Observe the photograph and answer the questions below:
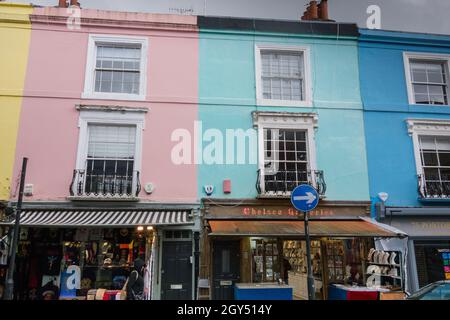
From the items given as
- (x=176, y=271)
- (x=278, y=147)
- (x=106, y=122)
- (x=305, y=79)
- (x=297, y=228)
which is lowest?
(x=176, y=271)

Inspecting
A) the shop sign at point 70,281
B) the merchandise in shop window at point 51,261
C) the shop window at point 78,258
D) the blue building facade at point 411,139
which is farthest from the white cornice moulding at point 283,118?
the merchandise in shop window at point 51,261

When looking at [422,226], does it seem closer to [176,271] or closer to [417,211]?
[417,211]

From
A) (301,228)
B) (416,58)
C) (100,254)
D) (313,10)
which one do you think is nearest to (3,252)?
(100,254)

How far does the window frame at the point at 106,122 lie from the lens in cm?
1108

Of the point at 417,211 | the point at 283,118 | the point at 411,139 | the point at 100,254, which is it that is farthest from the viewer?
the point at 411,139

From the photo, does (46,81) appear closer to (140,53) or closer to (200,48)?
(140,53)

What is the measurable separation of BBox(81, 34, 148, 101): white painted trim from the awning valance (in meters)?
5.01

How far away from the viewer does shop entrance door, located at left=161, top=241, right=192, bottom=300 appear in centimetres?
1043

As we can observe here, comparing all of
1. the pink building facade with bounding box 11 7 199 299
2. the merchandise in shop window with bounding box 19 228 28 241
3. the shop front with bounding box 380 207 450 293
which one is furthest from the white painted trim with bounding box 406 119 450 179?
the merchandise in shop window with bounding box 19 228 28 241

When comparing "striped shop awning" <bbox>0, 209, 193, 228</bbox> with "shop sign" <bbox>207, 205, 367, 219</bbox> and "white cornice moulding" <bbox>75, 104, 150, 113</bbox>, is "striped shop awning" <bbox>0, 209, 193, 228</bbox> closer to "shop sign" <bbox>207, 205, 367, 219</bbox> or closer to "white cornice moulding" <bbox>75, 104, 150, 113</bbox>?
"shop sign" <bbox>207, 205, 367, 219</bbox>

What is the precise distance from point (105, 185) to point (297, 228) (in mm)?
6035

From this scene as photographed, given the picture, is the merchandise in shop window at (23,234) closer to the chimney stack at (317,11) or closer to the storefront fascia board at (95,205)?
the storefront fascia board at (95,205)

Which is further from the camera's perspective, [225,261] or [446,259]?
[446,259]

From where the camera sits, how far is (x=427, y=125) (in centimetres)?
1240
